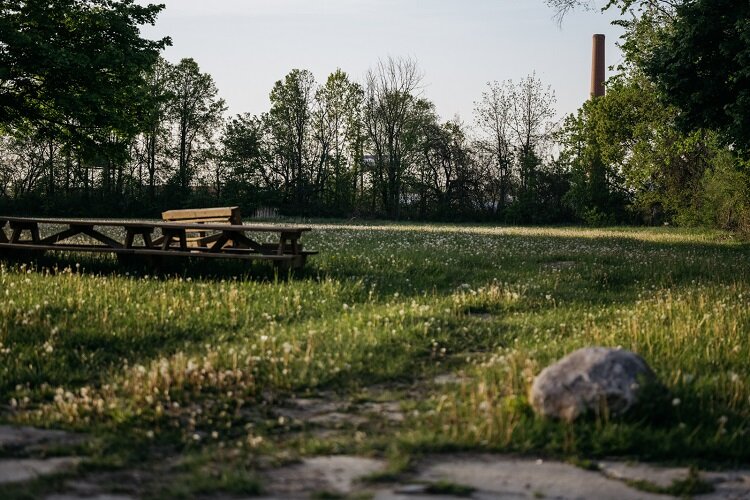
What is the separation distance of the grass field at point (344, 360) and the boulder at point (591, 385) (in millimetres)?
146

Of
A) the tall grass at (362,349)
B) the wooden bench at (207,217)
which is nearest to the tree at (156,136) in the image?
the wooden bench at (207,217)

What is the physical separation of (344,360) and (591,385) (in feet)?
9.01

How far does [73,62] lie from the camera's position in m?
27.8

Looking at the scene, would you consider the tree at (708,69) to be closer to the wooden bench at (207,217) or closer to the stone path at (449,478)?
the wooden bench at (207,217)

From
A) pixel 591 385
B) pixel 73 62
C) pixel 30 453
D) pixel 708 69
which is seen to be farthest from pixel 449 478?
pixel 73 62

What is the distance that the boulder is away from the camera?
18.8 feet

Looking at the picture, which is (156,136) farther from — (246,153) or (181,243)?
(181,243)

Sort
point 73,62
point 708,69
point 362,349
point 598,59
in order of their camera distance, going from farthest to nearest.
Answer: point 598,59 < point 73,62 < point 708,69 < point 362,349

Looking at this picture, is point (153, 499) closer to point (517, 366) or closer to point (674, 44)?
point (517, 366)

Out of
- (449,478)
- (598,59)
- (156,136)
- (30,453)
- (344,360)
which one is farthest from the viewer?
(598,59)

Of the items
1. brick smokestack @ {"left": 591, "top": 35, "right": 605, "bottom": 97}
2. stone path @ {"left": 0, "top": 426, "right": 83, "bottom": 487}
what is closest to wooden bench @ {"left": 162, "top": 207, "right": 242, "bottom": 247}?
stone path @ {"left": 0, "top": 426, "right": 83, "bottom": 487}

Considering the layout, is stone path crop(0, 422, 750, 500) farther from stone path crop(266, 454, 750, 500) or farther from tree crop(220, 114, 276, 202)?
tree crop(220, 114, 276, 202)

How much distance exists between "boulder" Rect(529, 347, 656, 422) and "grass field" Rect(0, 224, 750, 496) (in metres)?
0.15

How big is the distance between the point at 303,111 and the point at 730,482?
183ft
